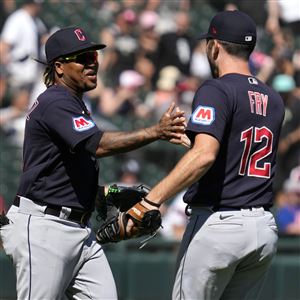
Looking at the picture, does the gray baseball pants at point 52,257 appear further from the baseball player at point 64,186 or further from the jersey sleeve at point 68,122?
the jersey sleeve at point 68,122

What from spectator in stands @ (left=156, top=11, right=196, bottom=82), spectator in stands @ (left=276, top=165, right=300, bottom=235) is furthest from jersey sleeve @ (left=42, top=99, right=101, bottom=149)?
spectator in stands @ (left=156, top=11, right=196, bottom=82)

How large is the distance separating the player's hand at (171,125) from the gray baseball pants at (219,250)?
0.41 m

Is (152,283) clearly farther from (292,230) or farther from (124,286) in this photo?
(292,230)

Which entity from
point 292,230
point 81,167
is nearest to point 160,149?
point 292,230

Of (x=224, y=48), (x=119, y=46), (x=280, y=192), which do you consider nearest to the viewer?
(x=224, y=48)

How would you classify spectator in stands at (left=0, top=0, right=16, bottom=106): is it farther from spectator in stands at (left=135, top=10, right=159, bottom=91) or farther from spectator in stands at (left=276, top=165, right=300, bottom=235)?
spectator in stands at (left=276, top=165, right=300, bottom=235)

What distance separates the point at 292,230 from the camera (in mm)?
9320

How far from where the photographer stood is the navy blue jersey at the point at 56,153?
4.40 meters

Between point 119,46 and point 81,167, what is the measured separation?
256 inches

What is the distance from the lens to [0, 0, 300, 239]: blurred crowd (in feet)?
32.3

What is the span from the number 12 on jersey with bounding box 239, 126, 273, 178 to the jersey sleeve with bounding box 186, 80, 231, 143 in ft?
0.58

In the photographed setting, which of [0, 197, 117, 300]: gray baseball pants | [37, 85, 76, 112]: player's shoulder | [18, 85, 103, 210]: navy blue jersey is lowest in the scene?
[0, 197, 117, 300]: gray baseball pants

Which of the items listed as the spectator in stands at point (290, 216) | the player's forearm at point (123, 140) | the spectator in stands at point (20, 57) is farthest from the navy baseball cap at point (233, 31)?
the spectator in stands at point (20, 57)

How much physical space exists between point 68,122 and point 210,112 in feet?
2.48
